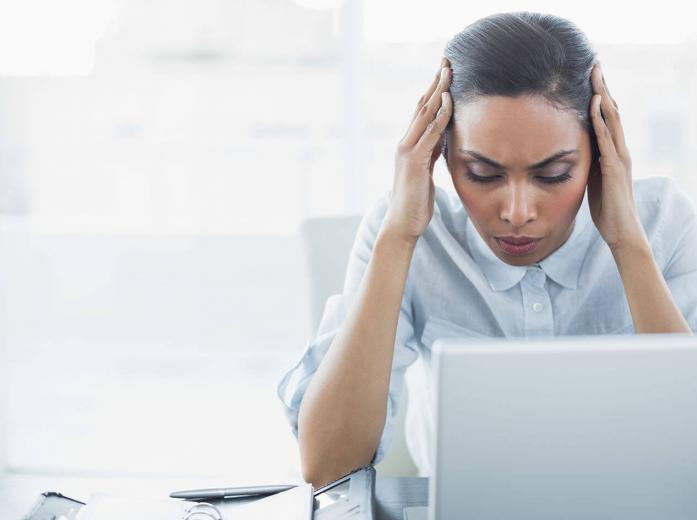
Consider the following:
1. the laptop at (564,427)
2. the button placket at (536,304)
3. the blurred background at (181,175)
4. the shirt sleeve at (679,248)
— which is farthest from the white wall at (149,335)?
the laptop at (564,427)

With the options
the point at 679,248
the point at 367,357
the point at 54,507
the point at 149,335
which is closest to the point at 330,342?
the point at 367,357

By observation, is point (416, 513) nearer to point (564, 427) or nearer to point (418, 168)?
point (564, 427)

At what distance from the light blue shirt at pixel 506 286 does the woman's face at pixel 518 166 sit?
0.11 meters

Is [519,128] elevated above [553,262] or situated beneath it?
elevated above

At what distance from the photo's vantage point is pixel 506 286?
4.19ft

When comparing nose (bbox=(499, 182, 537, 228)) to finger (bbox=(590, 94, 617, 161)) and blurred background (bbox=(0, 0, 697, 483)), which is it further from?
blurred background (bbox=(0, 0, 697, 483))

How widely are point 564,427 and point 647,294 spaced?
58 cm

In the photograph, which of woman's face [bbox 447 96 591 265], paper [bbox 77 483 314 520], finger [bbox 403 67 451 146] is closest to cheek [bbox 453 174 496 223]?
woman's face [bbox 447 96 591 265]

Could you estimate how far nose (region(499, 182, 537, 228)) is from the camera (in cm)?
110

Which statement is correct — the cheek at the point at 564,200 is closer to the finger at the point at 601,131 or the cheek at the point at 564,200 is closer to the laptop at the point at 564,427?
the finger at the point at 601,131

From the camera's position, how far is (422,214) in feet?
3.98

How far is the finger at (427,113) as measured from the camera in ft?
3.86

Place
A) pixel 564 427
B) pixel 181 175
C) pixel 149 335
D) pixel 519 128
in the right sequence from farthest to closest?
A: pixel 181 175 → pixel 149 335 → pixel 519 128 → pixel 564 427

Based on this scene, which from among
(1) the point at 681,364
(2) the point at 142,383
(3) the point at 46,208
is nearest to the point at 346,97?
(2) the point at 142,383
